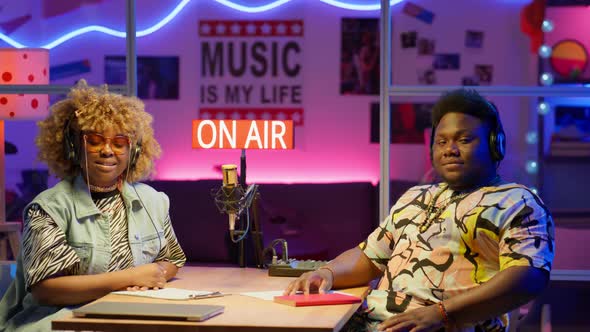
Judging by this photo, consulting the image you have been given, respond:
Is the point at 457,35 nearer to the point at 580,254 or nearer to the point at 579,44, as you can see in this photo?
the point at 579,44

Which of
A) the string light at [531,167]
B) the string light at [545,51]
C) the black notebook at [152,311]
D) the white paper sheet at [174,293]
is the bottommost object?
the white paper sheet at [174,293]

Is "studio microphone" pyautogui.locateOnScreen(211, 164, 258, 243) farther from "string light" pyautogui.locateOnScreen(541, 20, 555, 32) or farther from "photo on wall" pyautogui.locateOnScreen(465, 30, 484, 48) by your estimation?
"string light" pyautogui.locateOnScreen(541, 20, 555, 32)

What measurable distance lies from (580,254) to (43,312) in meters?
3.40

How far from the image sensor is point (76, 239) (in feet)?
10.2

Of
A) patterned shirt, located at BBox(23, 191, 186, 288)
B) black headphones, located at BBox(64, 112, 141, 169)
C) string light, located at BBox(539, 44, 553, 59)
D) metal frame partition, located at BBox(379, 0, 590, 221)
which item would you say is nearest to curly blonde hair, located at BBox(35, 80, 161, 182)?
black headphones, located at BBox(64, 112, 141, 169)

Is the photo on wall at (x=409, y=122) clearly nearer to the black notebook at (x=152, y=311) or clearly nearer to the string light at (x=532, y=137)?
the string light at (x=532, y=137)

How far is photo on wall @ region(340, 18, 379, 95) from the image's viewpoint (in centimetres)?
608

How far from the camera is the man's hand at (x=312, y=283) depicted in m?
2.92

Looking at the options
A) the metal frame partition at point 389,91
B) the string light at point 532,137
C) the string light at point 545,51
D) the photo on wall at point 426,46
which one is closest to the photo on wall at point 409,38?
the photo on wall at point 426,46

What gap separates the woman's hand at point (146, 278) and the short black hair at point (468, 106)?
3.45 feet

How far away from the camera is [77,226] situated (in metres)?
3.12

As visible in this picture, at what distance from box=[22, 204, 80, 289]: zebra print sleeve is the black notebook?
358mm

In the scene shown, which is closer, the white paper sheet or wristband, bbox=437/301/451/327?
wristband, bbox=437/301/451/327

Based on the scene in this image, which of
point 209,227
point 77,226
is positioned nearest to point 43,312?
point 77,226
